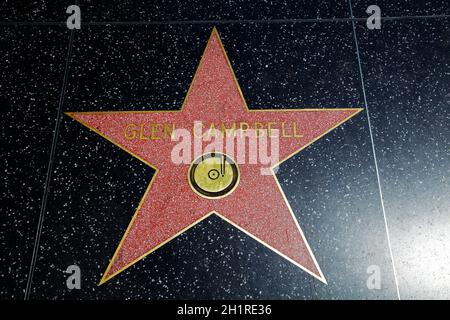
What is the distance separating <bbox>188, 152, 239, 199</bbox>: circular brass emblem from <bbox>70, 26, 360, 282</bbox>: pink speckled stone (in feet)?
0.06

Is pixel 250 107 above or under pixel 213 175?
above

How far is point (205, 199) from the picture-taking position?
102 cm

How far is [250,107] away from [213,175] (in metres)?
0.25

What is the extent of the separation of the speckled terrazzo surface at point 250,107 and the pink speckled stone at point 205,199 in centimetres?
2

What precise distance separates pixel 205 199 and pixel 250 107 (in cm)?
32

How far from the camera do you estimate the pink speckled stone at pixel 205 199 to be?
0.98 m

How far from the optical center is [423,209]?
39.9 inches

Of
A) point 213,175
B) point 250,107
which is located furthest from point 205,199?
point 250,107

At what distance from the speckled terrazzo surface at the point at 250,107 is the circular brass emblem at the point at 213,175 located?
0.07m

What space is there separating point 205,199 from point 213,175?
0.07m

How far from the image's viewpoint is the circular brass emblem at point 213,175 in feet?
3.35

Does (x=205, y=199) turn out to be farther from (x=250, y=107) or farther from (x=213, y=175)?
(x=250, y=107)

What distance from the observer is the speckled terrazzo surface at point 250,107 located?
962 millimetres

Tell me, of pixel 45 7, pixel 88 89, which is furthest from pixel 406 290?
pixel 45 7
